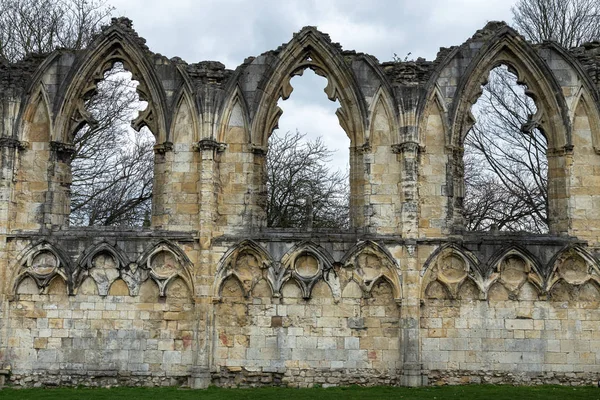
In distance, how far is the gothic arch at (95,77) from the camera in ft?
49.9

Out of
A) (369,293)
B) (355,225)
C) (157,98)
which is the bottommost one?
(369,293)

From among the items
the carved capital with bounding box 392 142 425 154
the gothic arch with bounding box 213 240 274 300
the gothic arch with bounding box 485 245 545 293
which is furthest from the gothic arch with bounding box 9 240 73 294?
the gothic arch with bounding box 485 245 545 293

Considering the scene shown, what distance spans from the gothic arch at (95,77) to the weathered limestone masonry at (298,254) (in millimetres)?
53

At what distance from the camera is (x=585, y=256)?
14.6m

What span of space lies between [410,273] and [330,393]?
255 cm

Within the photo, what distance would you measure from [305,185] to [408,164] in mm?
9549

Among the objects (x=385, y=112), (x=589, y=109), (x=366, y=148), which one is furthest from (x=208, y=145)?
(x=589, y=109)

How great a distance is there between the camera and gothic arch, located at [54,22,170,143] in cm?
1521

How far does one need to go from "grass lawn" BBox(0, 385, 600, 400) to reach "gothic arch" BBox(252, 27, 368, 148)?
4.52 m

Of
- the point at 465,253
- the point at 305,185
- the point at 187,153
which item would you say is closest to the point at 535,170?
the point at 305,185

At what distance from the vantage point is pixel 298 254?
14.6 meters

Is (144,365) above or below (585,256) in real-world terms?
below

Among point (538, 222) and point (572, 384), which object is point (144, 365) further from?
point (538, 222)

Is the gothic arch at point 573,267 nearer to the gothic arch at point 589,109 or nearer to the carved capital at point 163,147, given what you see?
the gothic arch at point 589,109
